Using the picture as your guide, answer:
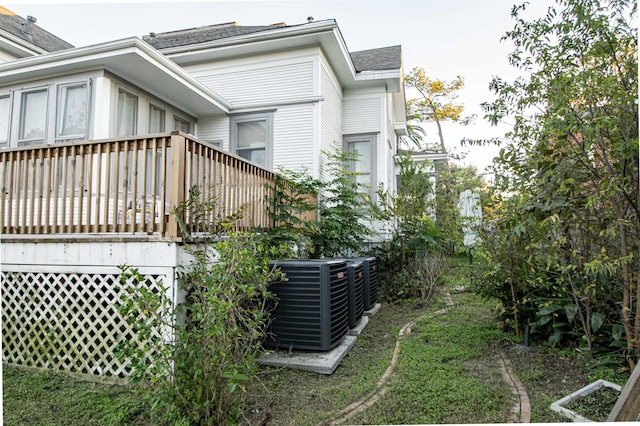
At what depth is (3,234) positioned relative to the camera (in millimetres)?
4180

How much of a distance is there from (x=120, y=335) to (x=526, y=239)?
3835 mm

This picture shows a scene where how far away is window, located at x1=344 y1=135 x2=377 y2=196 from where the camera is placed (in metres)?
9.23

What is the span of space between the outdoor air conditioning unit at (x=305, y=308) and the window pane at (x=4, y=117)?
5823 millimetres

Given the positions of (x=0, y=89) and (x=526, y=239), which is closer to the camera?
(x=526, y=239)

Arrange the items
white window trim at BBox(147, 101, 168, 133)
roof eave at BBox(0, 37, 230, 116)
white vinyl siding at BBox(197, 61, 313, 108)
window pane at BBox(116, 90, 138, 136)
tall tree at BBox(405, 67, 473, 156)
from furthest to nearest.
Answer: tall tree at BBox(405, 67, 473, 156), white vinyl siding at BBox(197, 61, 313, 108), white window trim at BBox(147, 101, 168, 133), window pane at BBox(116, 90, 138, 136), roof eave at BBox(0, 37, 230, 116)

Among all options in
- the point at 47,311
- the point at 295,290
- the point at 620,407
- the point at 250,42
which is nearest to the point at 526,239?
the point at 620,407

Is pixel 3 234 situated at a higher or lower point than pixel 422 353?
higher

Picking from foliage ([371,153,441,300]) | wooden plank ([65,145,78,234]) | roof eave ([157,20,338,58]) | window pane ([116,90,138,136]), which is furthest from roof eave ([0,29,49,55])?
foliage ([371,153,441,300])

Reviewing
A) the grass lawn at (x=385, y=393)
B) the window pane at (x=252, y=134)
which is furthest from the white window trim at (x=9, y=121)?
the grass lawn at (x=385, y=393)

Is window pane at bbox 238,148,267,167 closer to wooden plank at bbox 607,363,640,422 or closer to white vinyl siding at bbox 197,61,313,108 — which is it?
white vinyl siding at bbox 197,61,313,108

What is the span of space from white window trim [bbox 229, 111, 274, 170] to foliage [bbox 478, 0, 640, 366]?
195 inches

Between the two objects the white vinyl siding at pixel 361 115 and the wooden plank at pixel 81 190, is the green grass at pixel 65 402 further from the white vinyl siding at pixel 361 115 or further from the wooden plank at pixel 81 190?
the white vinyl siding at pixel 361 115

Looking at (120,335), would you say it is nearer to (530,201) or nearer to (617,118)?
(530,201)

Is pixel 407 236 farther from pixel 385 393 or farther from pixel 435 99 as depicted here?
pixel 435 99
